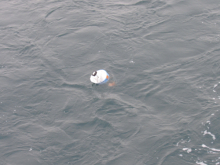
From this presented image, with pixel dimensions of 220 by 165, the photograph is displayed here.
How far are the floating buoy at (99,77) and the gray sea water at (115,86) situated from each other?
43 cm

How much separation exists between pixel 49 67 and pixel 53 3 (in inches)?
332

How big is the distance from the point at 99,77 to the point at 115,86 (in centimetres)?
92

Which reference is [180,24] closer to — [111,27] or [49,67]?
[111,27]

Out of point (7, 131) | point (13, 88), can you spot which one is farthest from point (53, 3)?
point (7, 131)

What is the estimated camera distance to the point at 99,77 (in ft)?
39.4

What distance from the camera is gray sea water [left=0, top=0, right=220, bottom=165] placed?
9.58 m

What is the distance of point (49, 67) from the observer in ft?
45.0

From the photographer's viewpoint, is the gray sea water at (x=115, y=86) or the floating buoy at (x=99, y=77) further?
the floating buoy at (x=99, y=77)

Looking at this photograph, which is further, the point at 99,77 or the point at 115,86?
the point at 115,86

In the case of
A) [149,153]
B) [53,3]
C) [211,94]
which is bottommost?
[149,153]

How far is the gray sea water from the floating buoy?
428 mm

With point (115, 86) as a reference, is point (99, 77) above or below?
→ above

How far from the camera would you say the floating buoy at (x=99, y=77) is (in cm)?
1196

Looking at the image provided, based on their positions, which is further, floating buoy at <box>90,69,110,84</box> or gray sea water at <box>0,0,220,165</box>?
floating buoy at <box>90,69,110,84</box>
